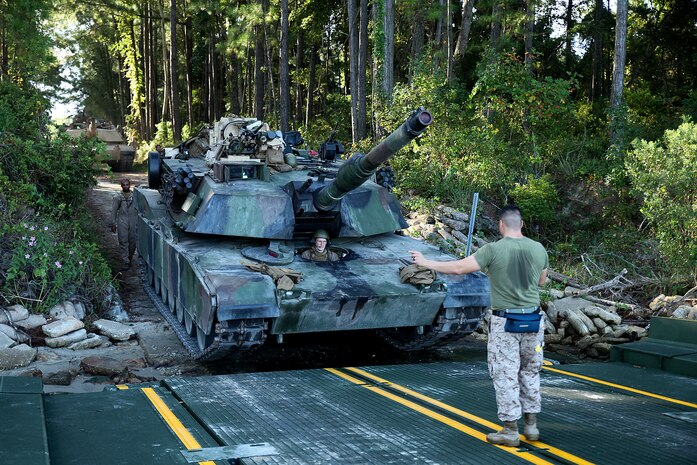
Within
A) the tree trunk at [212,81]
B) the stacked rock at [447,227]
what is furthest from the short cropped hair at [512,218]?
the tree trunk at [212,81]

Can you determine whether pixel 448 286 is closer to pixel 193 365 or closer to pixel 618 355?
pixel 618 355

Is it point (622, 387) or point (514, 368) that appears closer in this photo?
point (514, 368)

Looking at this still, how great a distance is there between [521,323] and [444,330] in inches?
148

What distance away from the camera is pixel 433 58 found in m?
22.6

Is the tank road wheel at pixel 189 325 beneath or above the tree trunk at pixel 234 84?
beneath

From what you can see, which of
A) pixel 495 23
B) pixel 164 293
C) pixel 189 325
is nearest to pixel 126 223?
pixel 164 293

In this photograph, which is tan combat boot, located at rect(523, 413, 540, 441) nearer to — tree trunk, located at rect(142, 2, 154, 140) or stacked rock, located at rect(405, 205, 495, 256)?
stacked rock, located at rect(405, 205, 495, 256)

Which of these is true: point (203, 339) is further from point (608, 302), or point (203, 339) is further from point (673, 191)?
point (673, 191)

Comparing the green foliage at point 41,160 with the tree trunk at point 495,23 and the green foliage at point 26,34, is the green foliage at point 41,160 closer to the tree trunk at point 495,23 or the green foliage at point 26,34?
the green foliage at point 26,34

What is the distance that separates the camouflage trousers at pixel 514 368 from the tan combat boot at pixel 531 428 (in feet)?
0.16

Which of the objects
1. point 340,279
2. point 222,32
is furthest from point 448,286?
point 222,32

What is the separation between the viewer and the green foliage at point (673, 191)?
12920 mm

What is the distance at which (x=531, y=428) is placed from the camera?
5.39m

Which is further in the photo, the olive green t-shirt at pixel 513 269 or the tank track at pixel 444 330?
the tank track at pixel 444 330
